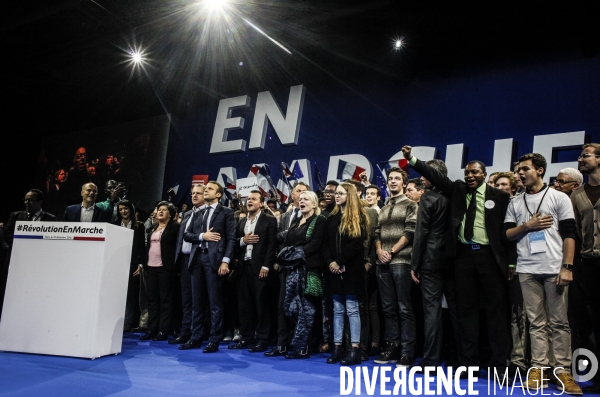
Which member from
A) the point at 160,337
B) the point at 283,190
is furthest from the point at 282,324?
the point at 283,190

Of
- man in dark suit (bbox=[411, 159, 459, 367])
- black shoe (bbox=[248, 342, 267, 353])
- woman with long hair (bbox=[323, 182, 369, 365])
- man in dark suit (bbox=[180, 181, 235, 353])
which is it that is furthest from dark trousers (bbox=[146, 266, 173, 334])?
man in dark suit (bbox=[411, 159, 459, 367])

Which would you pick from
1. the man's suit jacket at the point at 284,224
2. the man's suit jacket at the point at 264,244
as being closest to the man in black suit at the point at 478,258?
the man's suit jacket at the point at 264,244

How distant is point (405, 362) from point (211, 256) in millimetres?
2324

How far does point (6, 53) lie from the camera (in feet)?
31.7

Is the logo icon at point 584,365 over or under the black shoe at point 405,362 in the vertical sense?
over

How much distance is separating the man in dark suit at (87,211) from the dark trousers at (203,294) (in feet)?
A: 3.99

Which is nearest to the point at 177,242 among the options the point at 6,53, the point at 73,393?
the point at 73,393

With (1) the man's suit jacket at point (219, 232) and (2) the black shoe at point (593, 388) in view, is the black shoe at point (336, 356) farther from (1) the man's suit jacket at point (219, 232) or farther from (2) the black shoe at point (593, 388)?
(2) the black shoe at point (593, 388)

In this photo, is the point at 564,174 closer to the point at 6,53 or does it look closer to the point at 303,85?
the point at 303,85

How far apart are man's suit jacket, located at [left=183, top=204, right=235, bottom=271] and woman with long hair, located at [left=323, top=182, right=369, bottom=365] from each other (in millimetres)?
1161

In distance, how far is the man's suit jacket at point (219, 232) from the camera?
516 centimetres

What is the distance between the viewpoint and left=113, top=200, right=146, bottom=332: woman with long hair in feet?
20.7

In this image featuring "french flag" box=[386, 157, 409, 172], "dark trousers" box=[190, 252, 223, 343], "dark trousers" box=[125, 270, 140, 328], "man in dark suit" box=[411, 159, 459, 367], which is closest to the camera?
"man in dark suit" box=[411, 159, 459, 367]

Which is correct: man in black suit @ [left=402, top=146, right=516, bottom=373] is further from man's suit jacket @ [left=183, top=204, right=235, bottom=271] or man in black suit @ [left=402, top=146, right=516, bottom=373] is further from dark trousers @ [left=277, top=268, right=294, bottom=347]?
man's suit jacket @ [left=183, top=204, right=235, bottom=271]
